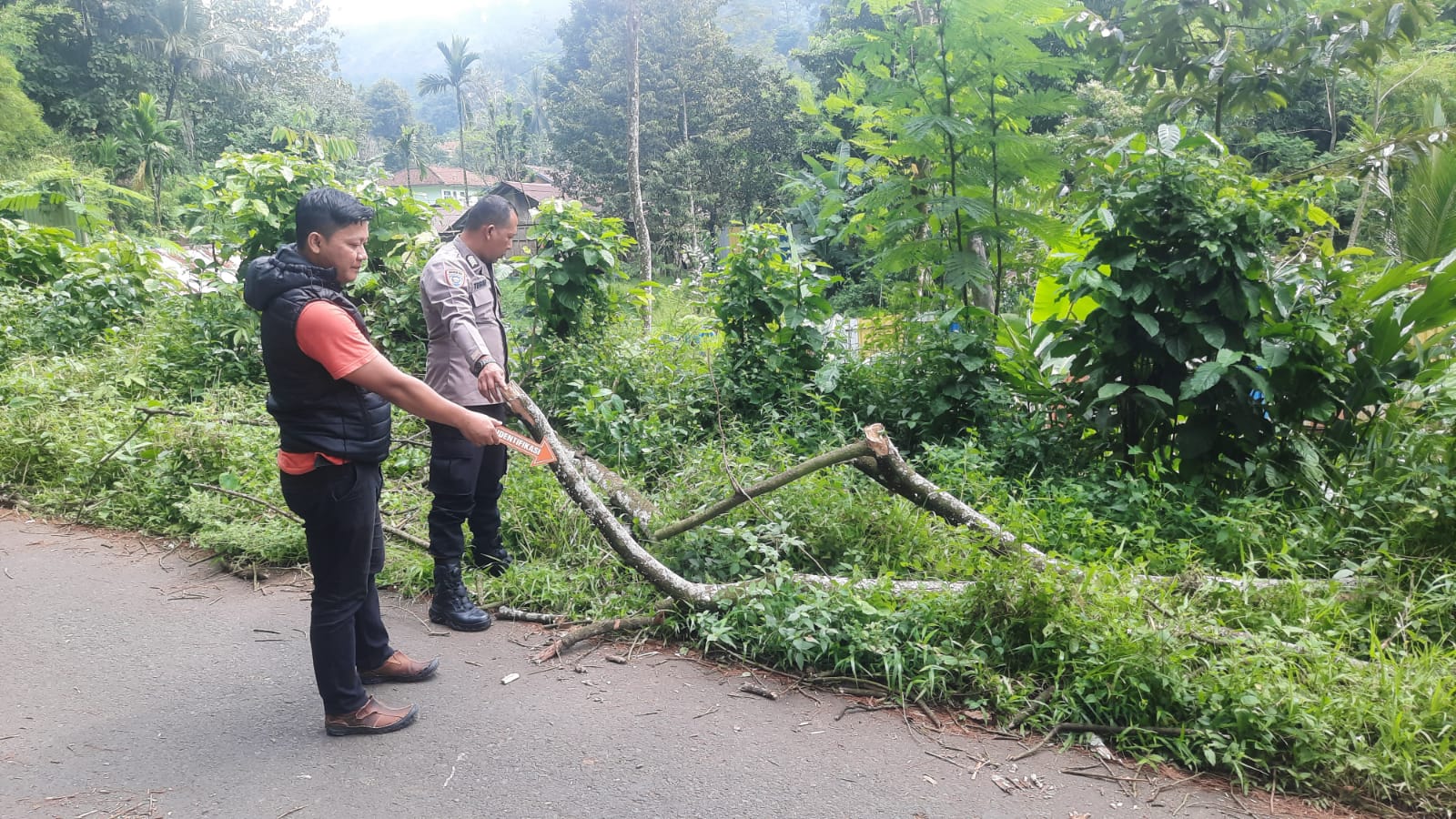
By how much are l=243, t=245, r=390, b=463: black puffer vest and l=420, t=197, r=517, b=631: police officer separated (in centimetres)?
101

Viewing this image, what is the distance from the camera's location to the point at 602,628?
12.9ft

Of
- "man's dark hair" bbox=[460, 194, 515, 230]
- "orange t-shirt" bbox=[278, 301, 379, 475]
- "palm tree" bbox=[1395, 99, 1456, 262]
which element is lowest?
"orange t-shirt" bbox=[278, 301, 379, 475]

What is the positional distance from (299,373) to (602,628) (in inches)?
68.4

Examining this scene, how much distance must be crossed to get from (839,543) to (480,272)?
2264 millimetres

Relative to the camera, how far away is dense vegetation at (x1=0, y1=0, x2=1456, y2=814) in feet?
A: 11.1

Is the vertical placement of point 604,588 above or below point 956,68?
below

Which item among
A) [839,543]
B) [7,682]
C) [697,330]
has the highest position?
[697,330]

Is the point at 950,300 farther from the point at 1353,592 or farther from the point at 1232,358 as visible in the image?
the point at 1353,592

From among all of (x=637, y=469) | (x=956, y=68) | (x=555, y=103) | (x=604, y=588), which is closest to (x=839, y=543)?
(x=604, y=588)

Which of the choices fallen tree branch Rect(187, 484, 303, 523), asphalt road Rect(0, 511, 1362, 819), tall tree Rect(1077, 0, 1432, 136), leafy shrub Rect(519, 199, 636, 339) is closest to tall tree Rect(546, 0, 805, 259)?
leafy shrub Rect(519, 199, 636, 339)

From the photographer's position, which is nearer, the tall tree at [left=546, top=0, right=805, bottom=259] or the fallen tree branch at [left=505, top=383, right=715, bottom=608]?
the fallen tree branch at [left=505, top=383, right=715, bottom=608]

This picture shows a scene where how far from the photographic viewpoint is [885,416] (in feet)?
19.9

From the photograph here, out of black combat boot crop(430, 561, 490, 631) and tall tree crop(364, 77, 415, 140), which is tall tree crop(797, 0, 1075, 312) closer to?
black combat boot crop(430, 561, 490, 631)

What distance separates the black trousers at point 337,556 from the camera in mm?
3025
